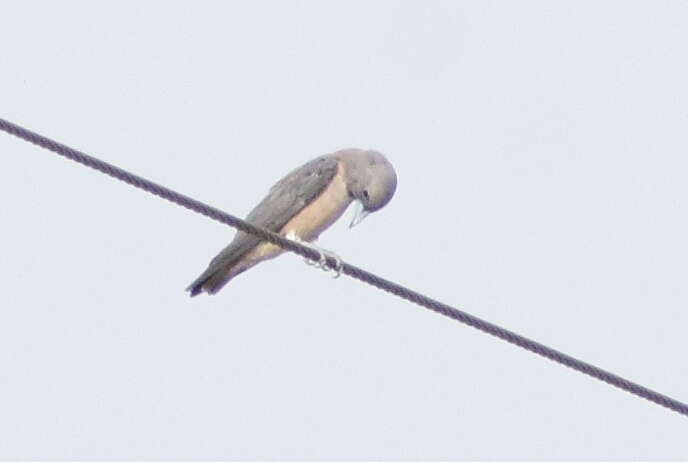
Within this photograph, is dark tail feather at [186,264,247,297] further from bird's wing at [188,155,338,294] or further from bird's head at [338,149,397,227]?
bird's head at [338,149,397,227]

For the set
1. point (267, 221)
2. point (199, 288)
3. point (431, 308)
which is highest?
point (267, 221)

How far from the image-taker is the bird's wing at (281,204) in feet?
38.6

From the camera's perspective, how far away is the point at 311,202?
40.3 ft

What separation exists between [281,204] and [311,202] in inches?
8.2

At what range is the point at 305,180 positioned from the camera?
1256cm

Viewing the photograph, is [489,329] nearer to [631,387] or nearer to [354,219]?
[631,387]

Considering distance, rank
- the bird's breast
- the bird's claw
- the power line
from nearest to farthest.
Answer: the power line, the bird's claw, the bird's breast

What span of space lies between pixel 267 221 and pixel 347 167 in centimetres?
64

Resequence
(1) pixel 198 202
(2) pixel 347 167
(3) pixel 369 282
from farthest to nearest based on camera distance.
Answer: (2) pixel 347 167 < (3) pixel 369 282 < (1) pixel 198 202

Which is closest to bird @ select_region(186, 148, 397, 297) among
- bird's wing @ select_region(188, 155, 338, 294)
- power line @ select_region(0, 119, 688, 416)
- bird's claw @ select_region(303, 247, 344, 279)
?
bird's wing @ select_region(188, 155, 338, 294)

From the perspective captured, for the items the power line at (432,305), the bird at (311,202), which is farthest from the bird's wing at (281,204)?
the power line at (432,305)

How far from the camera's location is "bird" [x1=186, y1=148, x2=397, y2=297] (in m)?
11.9

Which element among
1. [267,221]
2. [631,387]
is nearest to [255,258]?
[267,221]

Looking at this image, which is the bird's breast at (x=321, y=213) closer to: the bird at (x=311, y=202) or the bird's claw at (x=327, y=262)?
the bird at (x=311, y=202)
